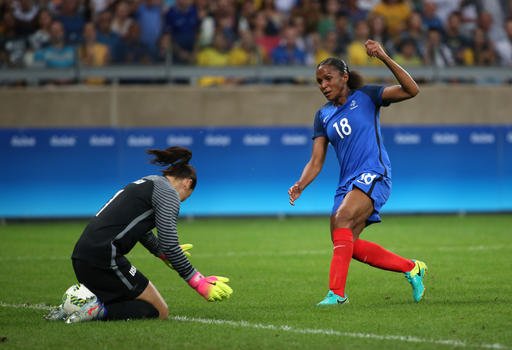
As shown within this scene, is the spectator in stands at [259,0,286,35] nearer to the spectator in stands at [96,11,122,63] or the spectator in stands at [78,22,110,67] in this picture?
the spectator in stands at [96,11,122,63]

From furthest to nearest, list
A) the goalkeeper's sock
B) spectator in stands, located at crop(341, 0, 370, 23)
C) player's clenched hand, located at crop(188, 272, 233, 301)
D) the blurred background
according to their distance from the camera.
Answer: spectator in stands, located at crop(341, 0, 370, 23) → the blurred background → the goalkeeper's sock → player's clenched hand, located at crop(188, 272, 233, 301)

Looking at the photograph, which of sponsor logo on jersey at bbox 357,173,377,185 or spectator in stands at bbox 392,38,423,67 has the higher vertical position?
sponsor logo on jersey at bbox 357,173,377,185

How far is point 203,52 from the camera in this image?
21234mm

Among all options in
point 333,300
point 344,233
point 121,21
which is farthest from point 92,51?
point 333,300

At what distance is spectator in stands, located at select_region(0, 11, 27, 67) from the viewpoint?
2050 centimetres

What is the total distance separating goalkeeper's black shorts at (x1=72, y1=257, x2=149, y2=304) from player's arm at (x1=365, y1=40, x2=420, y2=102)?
2.67 meters

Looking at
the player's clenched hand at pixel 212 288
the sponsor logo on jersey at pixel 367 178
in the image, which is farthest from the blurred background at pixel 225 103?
the player's clenched hand at pixel 212 288

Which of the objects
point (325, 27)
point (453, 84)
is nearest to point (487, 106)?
point (453, 84)

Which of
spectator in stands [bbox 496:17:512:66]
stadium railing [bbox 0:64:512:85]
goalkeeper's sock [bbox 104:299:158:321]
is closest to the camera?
goalkeeper's sock [bbox 104:299:158:321]

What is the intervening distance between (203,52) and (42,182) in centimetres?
411

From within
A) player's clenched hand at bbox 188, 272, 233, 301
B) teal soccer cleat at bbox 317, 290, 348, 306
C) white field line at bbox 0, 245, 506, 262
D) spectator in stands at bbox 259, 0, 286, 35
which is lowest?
white field line at bbox 0, 245, 506, 262

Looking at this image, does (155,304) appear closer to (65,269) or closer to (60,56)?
(65,269)

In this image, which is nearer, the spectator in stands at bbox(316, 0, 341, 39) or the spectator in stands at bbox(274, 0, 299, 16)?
the spectator in stands at bbox(316, 0, 341, 39)

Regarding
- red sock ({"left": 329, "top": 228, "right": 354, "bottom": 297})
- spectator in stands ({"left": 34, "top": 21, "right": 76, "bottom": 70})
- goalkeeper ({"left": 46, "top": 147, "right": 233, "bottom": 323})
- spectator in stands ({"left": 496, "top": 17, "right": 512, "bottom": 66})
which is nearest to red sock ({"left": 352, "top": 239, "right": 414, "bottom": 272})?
red sock ({"left": 329, "top": 228, "right": 354, "bottom": 297})
